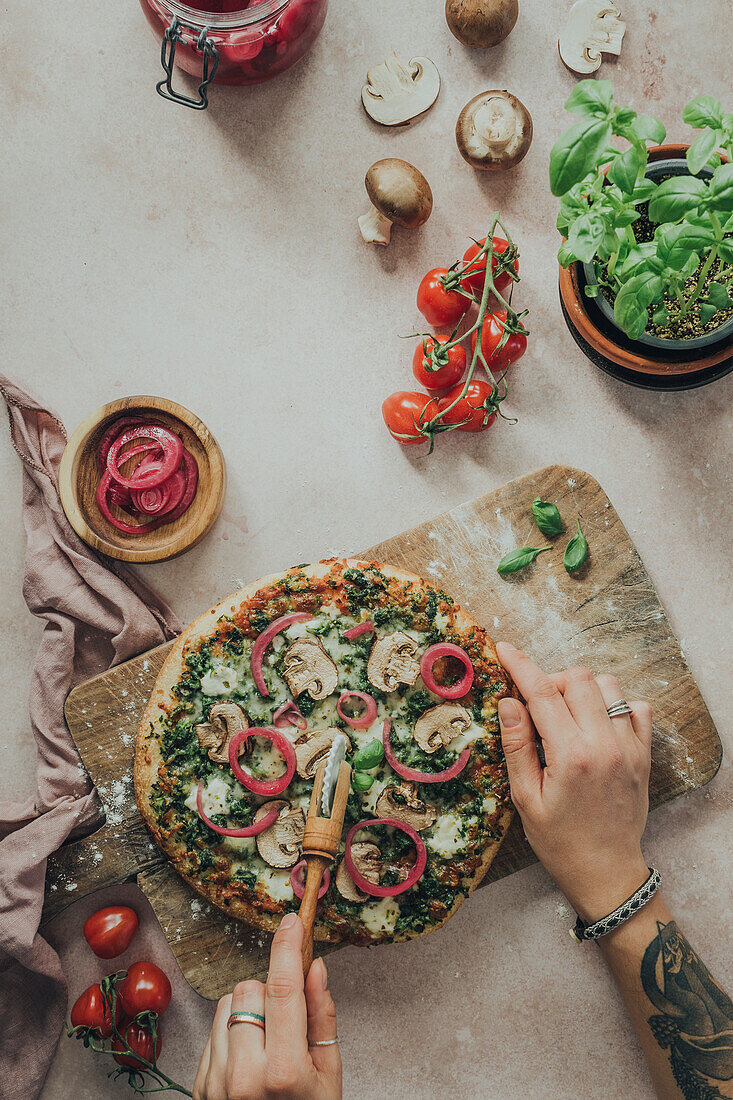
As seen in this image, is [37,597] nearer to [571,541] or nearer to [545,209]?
[571,541]

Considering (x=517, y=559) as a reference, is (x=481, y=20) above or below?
above

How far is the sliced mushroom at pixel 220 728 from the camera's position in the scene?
248cm

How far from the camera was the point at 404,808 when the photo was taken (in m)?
2.46

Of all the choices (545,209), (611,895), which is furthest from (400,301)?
(611,895)

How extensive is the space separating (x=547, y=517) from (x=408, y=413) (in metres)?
0.60

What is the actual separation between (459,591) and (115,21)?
2411 millimetres

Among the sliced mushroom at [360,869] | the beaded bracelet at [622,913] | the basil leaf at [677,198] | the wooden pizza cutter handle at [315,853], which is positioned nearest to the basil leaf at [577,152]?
the basil leaf at [677,198]

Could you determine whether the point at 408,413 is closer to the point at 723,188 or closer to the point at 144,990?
the point at 723,188

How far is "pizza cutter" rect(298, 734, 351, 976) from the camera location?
2119 millimetres

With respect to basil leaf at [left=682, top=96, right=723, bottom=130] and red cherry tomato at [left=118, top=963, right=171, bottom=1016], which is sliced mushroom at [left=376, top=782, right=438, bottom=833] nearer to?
red cherry tomato at [left=118, top=963, right=171, bottom=1016]

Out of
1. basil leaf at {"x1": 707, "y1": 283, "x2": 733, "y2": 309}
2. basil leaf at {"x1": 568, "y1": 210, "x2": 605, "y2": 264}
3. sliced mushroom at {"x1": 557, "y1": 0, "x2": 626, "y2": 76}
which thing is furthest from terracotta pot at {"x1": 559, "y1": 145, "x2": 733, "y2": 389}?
basil leaf at {"x1": 568, "y1": 210, "x2": 605, "y2": 264}

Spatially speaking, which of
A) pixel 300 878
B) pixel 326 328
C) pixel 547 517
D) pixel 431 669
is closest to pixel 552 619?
pixel 547 517

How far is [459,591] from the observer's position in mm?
2691

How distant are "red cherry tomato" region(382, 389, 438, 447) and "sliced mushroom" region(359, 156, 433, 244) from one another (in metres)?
0.60
